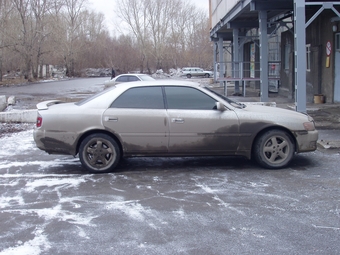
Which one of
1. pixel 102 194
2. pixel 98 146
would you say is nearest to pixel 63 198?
pixel 102 194

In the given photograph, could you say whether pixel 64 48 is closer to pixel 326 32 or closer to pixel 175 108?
pixel 326 32

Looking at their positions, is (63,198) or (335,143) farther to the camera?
(335,143)

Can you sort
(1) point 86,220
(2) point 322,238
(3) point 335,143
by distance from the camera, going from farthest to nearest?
(3) point 335,143
(1) point 86,220
(2) point 322,238

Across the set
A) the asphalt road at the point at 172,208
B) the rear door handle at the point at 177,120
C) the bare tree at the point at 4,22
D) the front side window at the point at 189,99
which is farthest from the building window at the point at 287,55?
the bare tree at the point at 4,22

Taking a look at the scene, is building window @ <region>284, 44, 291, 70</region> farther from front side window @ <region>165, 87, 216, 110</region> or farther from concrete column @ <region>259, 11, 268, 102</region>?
front side window @ <region>165, 87, 216, 110</region>

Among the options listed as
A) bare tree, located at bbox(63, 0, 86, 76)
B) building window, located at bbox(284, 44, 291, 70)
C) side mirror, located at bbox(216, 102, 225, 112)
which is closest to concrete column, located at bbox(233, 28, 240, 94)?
building window, located at bbox(284, 44, 291, 70)

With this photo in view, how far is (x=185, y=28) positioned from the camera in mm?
76188

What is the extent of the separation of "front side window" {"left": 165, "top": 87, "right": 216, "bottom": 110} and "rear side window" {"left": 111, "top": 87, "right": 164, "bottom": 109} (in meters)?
0.15

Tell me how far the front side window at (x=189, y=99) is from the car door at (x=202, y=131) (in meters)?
0.04

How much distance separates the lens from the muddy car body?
7.22m

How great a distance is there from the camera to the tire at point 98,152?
7.23 meters

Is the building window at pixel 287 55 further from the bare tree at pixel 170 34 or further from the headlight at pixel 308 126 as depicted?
the bare tree at pixel 170 34

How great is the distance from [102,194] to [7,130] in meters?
6.88

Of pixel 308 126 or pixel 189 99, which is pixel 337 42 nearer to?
pixel 308 126
